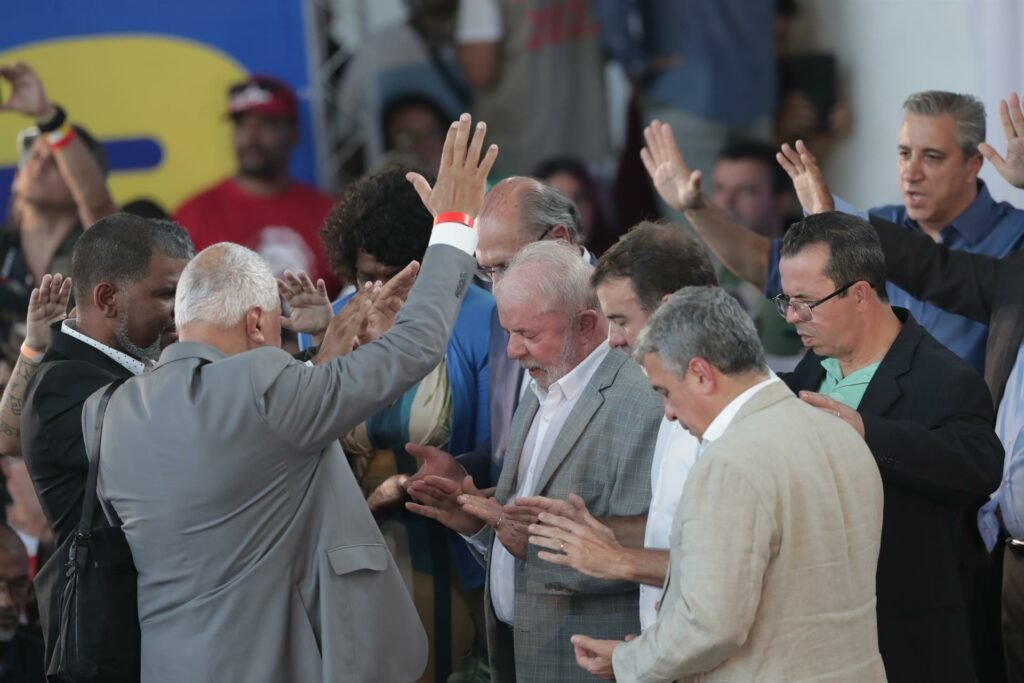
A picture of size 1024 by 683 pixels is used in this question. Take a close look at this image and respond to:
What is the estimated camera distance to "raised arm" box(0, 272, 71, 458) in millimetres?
3248

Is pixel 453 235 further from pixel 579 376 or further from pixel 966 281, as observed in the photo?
pixel 966 281

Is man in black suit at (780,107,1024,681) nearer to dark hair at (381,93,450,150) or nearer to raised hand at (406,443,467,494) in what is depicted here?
raised hand at (406,443,467,494)

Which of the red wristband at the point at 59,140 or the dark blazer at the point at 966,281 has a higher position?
the dark blazer at the point at 966,281

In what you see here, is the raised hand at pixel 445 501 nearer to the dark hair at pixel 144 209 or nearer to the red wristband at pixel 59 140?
the dark hair at pixel 144 209

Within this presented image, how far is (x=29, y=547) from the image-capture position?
4535 millimetres

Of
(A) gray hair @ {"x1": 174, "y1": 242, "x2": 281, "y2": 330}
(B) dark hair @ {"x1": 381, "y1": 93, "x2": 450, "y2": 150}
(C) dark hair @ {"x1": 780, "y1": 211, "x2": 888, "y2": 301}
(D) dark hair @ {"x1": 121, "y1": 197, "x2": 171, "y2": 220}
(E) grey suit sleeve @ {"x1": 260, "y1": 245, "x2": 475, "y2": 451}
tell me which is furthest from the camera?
(B) dark hair @ {"x1": 381, "y1": 93, "x2": 450, "y2": 150}

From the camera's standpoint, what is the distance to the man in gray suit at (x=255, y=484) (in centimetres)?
262

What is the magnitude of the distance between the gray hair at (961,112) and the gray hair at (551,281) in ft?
4.96

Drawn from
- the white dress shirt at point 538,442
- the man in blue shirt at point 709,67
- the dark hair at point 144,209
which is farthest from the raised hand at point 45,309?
the man in blue shirt at point 709,67

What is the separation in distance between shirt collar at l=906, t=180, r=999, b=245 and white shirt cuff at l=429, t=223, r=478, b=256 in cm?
172

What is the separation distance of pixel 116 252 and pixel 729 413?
1513 mm

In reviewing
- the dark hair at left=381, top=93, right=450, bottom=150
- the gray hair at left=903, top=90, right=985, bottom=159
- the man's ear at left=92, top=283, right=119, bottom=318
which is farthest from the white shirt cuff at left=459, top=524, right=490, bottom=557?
the dark hair at left=381, top=93, right=450, bottom=150

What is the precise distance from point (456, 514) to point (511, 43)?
4328 mm

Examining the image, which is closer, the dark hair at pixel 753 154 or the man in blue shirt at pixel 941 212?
the man in blue shirt at pixel 941 212
